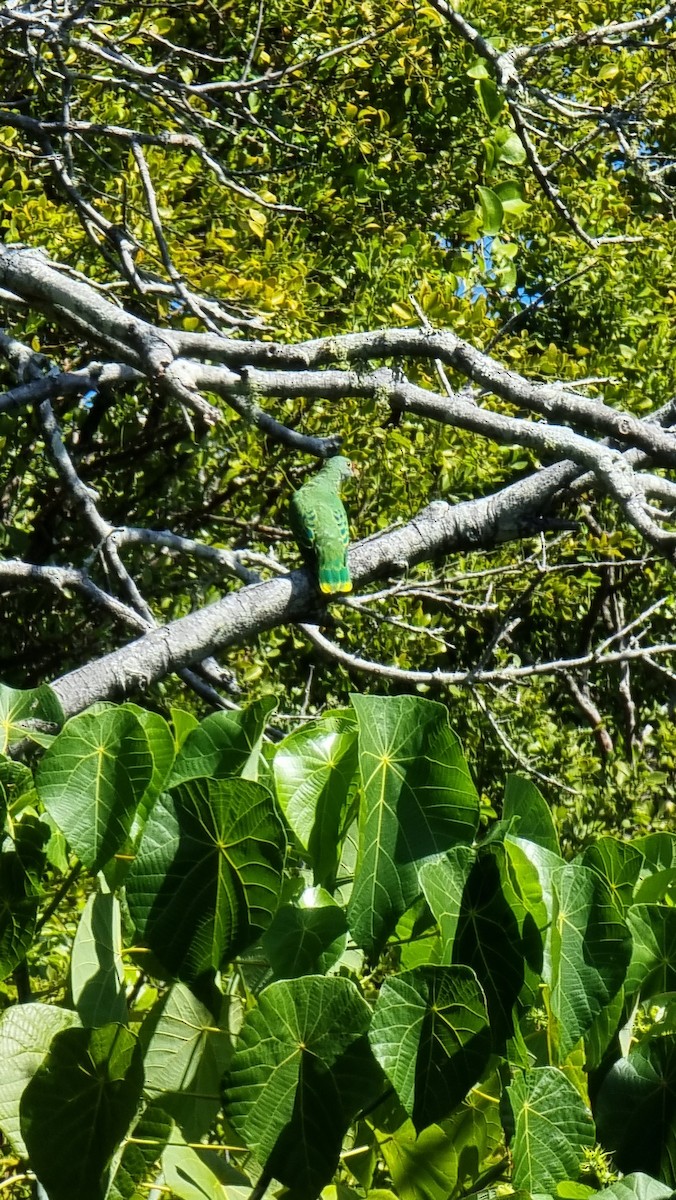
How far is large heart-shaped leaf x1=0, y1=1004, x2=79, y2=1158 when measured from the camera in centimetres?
98

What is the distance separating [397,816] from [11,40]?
3220 mm

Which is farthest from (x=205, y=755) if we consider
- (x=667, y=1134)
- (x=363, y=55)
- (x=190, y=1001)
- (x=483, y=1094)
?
(x=363, y=55)

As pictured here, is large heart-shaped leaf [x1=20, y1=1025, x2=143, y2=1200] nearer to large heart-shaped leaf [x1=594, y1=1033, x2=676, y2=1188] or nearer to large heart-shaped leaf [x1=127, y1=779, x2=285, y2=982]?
large heart-shaped leaf [x1=127, y1=779, x2=285, y2=982]

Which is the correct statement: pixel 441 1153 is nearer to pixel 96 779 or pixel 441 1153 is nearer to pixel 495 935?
pixel 495 935

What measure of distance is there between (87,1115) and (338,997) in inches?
9.4

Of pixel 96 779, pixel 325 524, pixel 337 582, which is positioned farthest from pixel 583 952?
pixel 325 524

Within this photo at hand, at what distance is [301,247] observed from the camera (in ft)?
12.2

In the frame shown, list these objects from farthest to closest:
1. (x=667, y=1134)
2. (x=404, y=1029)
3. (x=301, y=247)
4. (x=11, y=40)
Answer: (x=301, y=247)
(x=11, y=40)
(x=667, y=1134)
(x=404, y=1029)

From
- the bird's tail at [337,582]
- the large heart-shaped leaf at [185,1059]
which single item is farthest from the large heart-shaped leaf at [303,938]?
the bird's tail at [337,582]

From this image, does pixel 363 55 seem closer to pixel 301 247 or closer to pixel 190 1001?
pixel 301 247

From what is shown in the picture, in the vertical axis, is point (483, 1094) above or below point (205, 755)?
below

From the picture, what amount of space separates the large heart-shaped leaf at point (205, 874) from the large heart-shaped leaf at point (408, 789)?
0.27ft

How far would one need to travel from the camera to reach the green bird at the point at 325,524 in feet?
7.85

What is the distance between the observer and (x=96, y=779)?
984 mm
